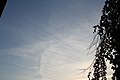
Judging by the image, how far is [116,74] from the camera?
4.79 metres

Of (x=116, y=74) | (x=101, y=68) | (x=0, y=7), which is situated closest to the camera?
(x=0, y=7)

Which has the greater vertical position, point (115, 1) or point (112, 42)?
point (115, 1)

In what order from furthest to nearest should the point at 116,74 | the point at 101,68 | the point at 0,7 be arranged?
the point at 101,68 < the point at 116,74 < the point at 0,7

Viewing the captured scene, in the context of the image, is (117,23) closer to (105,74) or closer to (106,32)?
(106,32)

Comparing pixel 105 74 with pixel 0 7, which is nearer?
pixel 0 7

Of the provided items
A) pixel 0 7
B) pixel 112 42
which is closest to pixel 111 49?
pixel 112 42

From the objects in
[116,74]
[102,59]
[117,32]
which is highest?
[117,32]

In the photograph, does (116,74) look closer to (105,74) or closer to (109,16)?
(105,74)

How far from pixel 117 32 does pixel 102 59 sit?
62 cm

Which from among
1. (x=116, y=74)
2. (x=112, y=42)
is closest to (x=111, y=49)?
(x=112, y=42)

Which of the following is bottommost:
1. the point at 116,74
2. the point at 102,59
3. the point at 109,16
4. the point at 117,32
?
the point at 116,74

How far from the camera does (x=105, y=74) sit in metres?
5.14

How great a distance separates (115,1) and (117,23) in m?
0.47

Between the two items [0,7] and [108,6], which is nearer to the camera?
[0,7]
